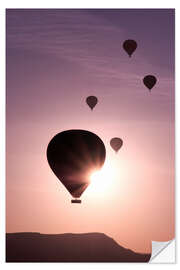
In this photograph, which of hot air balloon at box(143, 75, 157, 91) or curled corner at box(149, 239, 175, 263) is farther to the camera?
hot air balloon at box(143, 75, 157, 91)

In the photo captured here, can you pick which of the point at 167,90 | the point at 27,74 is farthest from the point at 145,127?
the point at 27,74

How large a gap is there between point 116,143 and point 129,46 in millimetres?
759

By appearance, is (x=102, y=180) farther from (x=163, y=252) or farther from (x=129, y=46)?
(x=129, y=46)

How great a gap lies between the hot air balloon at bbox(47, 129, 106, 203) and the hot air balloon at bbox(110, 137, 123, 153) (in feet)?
0.24

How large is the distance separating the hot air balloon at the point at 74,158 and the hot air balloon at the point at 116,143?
0.07m

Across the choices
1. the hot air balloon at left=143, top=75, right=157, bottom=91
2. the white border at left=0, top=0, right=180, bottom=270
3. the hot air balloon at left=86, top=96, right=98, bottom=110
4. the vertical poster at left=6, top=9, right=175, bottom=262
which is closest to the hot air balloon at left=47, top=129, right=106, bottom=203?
the vertical poster at left=6, top=9, right=175, bottom=262

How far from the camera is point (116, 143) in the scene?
3.68 m

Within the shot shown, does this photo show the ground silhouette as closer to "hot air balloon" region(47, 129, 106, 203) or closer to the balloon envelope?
"hot air balloon" region(47, 129, 106, 203)

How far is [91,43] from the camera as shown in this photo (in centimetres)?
374

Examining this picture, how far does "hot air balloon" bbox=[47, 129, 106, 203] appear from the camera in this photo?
12.1 ft

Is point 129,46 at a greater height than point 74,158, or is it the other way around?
point 129,46
